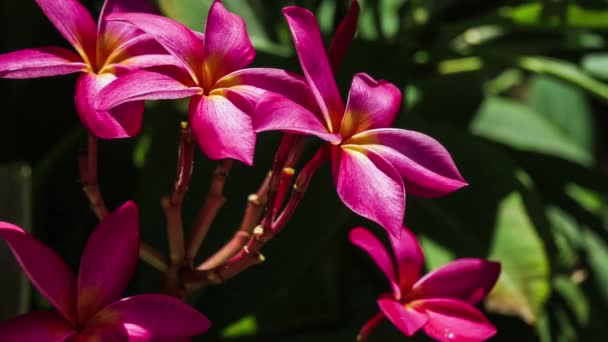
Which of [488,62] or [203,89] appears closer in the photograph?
[203,89]

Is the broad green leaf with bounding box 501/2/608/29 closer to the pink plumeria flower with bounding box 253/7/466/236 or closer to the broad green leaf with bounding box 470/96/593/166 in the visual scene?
the broad green leaf with bounding box 470/96/593/166

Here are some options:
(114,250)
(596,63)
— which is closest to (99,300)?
(114,250)

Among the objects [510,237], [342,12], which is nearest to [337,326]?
[510,237]

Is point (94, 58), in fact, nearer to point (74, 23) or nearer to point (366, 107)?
point (74, 23)

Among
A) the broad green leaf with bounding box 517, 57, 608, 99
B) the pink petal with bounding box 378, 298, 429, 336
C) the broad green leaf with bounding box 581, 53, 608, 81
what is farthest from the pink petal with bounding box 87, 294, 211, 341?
the broad green leaf with bounding box 581, 53, 608, 81

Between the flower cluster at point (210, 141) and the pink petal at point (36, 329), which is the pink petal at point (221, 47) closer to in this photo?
the flower cluster at point (210, 141)

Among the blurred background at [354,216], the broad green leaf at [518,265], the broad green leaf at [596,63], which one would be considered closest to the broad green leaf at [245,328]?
the blurred background at [354,216]

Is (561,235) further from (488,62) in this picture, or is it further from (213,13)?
(213,13)

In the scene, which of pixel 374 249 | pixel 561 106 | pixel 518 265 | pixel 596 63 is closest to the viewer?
pixel 374 249
